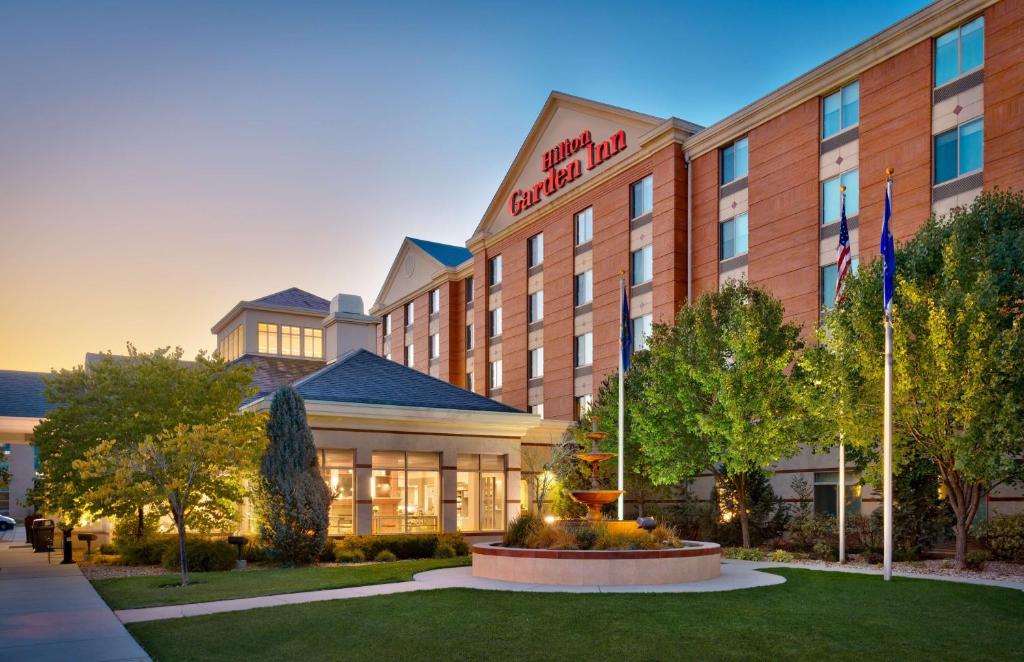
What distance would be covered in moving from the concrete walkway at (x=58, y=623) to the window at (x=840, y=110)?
94.2ft

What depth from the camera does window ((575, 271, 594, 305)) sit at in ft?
149

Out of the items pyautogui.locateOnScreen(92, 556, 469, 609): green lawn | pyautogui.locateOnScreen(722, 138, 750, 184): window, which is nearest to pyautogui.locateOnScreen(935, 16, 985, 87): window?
pyautogui.locateOnScreen(722, 138, 750, 184): window

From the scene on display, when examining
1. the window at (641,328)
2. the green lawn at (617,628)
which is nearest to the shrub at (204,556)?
the green lawn at (617,628)

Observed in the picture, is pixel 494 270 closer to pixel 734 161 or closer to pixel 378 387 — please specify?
pixel 734 161

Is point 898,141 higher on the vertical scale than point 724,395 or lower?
higher

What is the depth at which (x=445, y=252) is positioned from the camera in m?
66.8

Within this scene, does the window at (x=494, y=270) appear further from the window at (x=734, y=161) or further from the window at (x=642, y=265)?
the window at (x=734, y=161)

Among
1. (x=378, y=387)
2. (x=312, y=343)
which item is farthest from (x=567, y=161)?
(x=378, y=387)

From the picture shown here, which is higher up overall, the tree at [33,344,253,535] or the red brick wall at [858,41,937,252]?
the red brick wall at [858,41,937,252]

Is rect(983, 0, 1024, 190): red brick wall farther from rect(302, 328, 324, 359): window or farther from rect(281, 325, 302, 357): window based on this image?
rect(281, 325, 302, 357): window

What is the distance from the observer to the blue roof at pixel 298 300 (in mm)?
43875

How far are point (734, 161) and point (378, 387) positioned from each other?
18018 millimetres

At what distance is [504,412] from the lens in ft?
109

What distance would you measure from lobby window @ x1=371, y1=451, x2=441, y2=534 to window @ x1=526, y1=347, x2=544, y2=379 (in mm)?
18306
